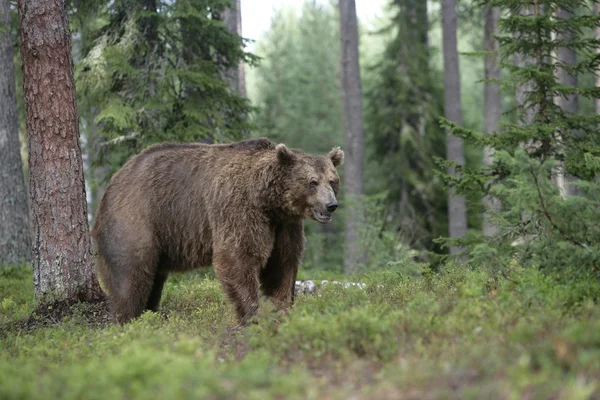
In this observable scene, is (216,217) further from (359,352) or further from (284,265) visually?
(359,352)

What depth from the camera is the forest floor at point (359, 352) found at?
4.31 meters

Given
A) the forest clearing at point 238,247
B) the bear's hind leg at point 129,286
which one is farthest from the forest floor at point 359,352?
the bear's hind leg at point 129,286

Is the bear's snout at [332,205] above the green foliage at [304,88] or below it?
below

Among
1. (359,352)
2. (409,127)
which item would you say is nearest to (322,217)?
(359,352)

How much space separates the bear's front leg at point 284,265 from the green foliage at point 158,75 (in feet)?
16.7

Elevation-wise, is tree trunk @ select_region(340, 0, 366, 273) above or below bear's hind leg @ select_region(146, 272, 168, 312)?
above

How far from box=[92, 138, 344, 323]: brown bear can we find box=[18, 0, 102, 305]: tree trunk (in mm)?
409

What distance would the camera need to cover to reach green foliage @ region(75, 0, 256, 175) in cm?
1330

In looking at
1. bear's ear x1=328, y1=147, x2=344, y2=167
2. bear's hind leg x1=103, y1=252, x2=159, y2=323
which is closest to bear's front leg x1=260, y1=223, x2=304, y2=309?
bear's ear x1=328, y1=147, x2=344, y2=167

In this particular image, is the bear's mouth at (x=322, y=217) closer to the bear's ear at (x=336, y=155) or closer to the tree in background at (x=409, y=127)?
the bear's ear at (x=336, y=155)

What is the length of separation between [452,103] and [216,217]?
51.4ft

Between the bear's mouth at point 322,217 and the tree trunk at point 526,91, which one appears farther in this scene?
the tree trunk at point 526,91

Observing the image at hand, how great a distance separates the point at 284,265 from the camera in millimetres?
8445

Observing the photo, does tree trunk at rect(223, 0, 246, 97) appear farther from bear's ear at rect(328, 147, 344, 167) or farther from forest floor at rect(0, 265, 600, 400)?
forest floor at rect(0, 265, 600, 400)
